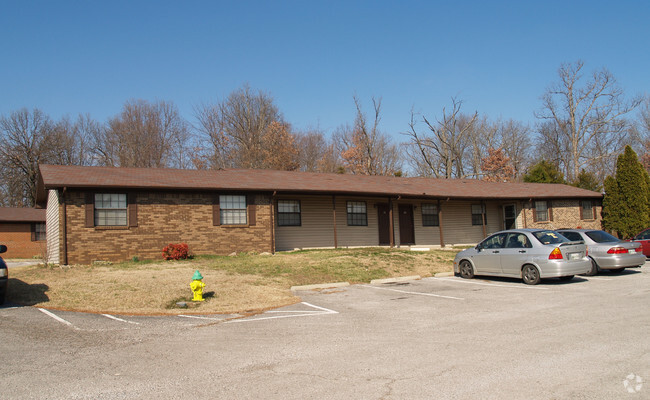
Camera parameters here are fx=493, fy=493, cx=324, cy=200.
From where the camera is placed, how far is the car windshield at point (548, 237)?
12.7m

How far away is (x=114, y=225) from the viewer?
17750 millimetres

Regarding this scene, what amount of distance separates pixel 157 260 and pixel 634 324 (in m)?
14.9

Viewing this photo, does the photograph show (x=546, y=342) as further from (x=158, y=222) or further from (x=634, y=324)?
(x=158, y=222)

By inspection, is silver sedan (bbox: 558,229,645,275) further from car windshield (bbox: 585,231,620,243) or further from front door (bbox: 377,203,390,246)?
front door (bbox: 377,203,390,246)

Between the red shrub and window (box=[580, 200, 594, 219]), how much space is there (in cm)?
2313

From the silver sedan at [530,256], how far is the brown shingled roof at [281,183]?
8973mm

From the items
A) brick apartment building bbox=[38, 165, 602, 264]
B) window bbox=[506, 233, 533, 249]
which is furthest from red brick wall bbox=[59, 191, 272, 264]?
window bbox=[506, 233, 533, 249]

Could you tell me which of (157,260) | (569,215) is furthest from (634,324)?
(569,215)

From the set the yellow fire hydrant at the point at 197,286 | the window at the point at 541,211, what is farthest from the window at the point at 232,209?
the window at the point at 541,211

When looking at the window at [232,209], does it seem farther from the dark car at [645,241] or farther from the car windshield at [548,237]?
the dark car at [645,241]

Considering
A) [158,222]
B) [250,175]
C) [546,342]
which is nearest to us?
[546,342]

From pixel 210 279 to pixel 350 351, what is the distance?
7.87 meters

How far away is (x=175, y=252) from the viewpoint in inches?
694

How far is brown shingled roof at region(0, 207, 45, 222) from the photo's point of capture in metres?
31.3
